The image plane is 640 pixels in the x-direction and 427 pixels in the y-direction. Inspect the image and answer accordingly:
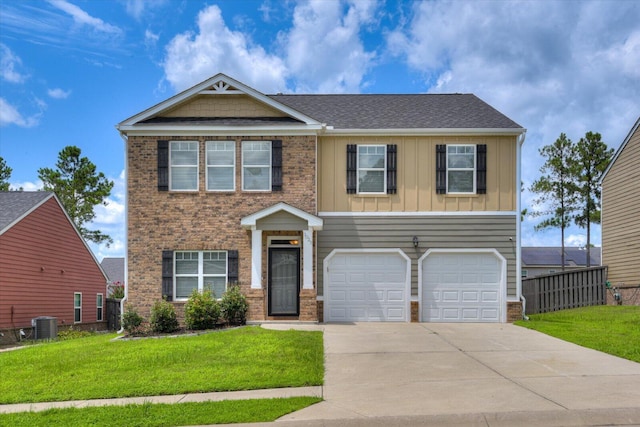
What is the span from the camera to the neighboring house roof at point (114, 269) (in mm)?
42031

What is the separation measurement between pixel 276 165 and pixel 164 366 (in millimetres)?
7634

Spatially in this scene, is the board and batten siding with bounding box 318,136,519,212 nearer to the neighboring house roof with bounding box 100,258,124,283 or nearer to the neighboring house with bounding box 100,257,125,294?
the neighboring house with bounding box 100,257,125,294

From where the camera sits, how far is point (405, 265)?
16797 mm

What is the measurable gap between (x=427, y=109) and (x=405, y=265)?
207 inches

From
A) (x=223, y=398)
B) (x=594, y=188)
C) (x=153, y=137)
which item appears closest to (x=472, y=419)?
(x=223, y=398)

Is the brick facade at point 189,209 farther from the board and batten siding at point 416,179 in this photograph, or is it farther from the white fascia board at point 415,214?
the white fascia board at point 415,214

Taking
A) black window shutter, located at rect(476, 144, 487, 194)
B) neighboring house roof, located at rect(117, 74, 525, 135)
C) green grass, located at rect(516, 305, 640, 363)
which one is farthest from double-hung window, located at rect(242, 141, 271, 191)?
green grass, located at rect(516, 305, 640, 363)

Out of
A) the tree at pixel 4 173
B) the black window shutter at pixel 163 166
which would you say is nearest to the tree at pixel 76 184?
the tree at pixel 4 173

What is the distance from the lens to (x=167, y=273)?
16.2 m

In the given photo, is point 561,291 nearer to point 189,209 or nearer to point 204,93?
point 189,209

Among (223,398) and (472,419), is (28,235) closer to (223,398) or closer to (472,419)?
(223,398)

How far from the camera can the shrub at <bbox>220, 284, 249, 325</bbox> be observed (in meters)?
15.2

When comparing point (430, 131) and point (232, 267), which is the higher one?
point (430, 131)

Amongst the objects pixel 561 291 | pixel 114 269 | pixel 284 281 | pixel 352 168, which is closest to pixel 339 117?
pixel 352 168
